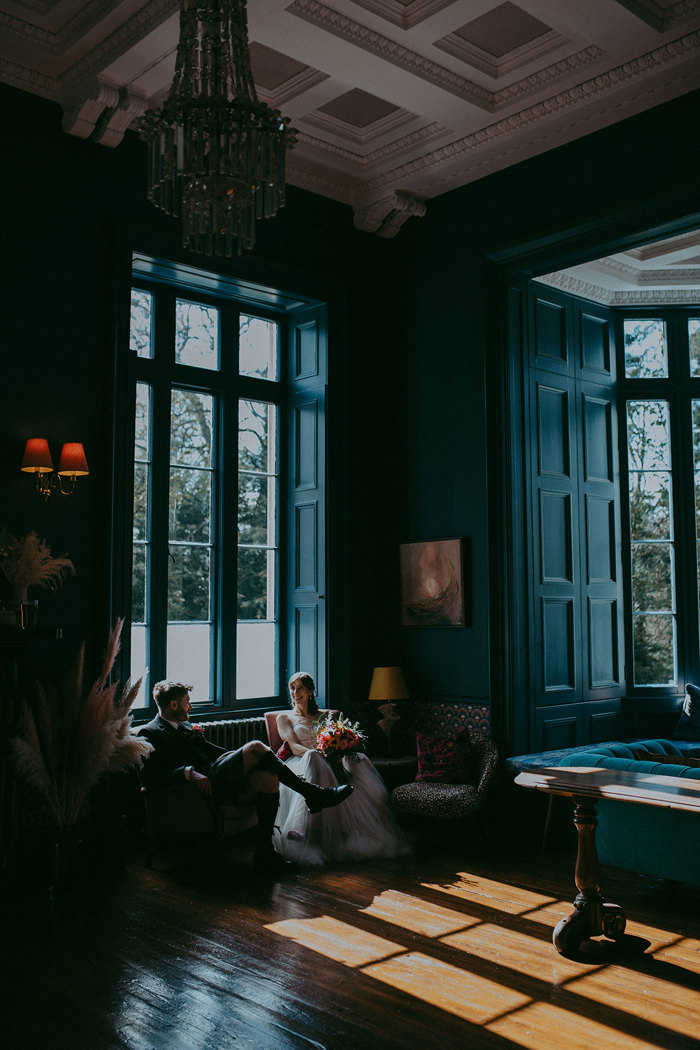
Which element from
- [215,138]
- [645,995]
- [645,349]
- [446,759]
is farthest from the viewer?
[645,349]

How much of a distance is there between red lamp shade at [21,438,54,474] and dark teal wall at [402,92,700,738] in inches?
129

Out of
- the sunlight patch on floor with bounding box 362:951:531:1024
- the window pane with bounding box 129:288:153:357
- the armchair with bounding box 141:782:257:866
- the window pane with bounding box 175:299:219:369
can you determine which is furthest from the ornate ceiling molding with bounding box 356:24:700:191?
the sunlight patch on floor with bounding box 362:951:531:1024

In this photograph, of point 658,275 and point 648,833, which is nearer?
point 648,833

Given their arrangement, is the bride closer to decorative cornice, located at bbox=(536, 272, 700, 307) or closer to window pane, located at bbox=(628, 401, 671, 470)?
window pane, located at bbox=(628, 401, 671, 470)

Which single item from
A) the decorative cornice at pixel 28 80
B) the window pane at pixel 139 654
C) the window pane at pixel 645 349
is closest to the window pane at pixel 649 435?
the window pane at pixel 645 349

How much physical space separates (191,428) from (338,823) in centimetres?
336

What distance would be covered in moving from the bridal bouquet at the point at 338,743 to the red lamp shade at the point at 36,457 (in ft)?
8.71

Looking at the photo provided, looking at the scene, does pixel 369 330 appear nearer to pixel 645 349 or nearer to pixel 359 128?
pixel 359 128

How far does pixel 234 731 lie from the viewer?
279 inches

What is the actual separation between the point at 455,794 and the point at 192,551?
2818 mm

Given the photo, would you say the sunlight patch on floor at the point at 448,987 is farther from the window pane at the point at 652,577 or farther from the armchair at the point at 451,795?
the window pane at the point at 652,577

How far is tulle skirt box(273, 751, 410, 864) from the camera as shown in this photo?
6.30 metres

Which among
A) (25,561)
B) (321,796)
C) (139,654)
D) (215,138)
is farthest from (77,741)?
(215,138)

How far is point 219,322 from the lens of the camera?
7.89 meters
